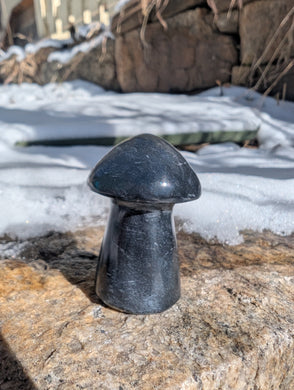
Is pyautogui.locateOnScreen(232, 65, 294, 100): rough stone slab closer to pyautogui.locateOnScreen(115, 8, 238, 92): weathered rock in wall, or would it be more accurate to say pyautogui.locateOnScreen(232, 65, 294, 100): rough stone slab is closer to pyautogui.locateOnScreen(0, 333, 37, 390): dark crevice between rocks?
pyautogui.locateOnScreen(115, 8, 238, 92): weathered rock in wall

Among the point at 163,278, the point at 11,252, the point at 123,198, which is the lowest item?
the point at 11,252

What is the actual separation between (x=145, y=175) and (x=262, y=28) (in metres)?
2.94

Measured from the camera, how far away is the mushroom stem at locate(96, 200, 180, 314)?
0.70 meters

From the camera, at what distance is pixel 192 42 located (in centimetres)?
358

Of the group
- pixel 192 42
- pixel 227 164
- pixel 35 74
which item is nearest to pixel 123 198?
pixel 227 164

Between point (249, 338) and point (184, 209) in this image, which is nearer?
point (249, 338)

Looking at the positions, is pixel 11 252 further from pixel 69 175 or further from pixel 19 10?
pixel 19 10

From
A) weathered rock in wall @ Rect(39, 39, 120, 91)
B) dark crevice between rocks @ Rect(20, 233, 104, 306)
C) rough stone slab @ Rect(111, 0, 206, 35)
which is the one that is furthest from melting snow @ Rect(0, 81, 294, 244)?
weathered rock in wall @ Rect(39, 39, 120, 91)

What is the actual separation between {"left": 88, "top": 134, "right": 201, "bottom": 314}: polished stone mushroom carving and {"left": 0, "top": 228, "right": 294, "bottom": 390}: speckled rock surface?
0.05m

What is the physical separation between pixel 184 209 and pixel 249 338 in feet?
2.13

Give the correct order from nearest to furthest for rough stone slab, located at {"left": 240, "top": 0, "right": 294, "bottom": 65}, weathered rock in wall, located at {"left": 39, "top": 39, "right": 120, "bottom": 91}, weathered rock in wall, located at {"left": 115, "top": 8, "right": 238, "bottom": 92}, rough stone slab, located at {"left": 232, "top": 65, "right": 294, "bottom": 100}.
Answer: rough stone slab, located at {"left": 240, "top": 0, "right": 294, "bottom": 65}
rough stone slab, located at {"left": 232, "top": 65, "right": 294, "bottom": 100}
weathered rock in wall, located at {"left": 115, "top": 8, "right": 238, "bottom": 92}
weathered rock in wall, located at {"left": 39, "top": 39, "right": 120, "bottom": 91}

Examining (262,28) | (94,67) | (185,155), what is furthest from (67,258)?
(94,67)

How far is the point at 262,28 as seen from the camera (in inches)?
117

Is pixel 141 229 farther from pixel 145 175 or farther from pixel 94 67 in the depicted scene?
pixel 94 67
